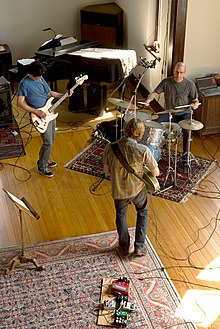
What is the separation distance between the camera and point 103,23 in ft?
28.2

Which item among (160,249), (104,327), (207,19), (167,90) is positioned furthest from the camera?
(207,19)

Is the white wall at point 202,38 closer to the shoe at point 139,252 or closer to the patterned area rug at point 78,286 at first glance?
the patterned area rug at point 78,286

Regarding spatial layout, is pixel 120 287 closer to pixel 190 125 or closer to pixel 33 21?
pixel 190 125

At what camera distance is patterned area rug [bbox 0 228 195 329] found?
4289 millimetres

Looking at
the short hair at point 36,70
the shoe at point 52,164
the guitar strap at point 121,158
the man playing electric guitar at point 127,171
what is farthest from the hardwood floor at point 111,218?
the short hair at point 36,70

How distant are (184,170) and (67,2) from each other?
415 cm

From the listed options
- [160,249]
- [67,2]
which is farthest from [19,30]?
[160,249]

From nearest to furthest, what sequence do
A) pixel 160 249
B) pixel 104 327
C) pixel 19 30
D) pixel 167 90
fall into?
pixel 104 327 → pixel 160 249 → pixel 167 90 → pixel 19 30

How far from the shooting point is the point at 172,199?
18.9ft

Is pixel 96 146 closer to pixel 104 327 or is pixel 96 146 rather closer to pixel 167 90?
pixel 167 90

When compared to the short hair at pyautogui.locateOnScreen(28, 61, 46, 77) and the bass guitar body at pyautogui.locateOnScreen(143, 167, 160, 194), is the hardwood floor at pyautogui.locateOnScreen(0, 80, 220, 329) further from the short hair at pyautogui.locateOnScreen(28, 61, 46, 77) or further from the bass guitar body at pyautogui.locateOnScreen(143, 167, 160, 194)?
the short hair at pyautogui.locateOnScreen(28, 61, 46, 77)

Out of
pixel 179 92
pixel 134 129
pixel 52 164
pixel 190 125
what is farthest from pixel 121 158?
pixel 52 164

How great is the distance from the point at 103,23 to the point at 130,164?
487 cm

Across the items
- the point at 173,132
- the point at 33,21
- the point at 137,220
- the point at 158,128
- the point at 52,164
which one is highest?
the point at 33,21
